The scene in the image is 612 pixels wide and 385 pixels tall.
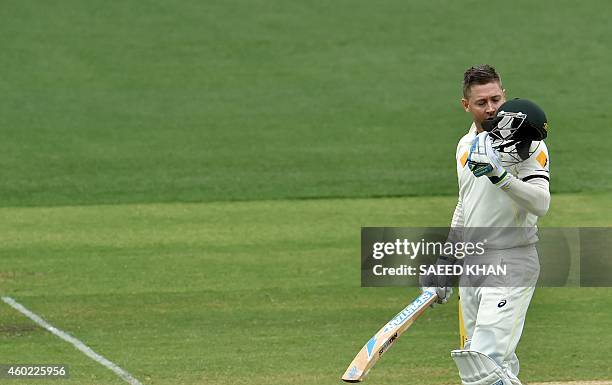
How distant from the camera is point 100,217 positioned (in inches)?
683

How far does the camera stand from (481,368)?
7402 millimetres

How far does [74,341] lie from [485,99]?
17.9 ft

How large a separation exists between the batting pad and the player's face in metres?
1.48

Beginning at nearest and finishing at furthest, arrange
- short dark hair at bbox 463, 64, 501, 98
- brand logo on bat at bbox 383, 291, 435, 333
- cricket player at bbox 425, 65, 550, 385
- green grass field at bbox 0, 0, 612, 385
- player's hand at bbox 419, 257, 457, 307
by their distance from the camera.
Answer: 1. cricket player at bbox 425, 65, 550, 385
2. short dark hair at bbox 463, 64, 501, 98
3. brand logo on bat at bbox 383, 291, 435, 333
4. player's hand at bbox 419, 257, 457, 307
5. green grass field at bbox 0, 0, 612, 385

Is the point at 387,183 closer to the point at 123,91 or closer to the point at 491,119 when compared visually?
the point at 123,91

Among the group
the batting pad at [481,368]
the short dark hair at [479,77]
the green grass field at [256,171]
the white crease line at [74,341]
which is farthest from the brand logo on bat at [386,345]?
the white crease line at [74,341]

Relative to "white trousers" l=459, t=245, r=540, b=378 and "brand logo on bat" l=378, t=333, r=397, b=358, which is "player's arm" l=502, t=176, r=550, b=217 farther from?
"brand logo on bat" l=378, t=333, r=397, b=358

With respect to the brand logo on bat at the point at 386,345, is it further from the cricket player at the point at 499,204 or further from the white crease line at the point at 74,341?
the white crease line at the point at 74,341

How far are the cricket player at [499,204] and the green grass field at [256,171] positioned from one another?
286 centimetres

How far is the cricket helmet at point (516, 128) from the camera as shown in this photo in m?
7.37

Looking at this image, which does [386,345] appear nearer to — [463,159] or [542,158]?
[463,159]

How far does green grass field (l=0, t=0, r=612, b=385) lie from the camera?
11750 millimetres

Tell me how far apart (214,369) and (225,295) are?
284cm

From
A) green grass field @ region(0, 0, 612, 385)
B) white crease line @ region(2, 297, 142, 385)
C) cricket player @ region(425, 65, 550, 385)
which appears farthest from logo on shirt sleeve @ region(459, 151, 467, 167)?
white crease line @ region(2, 297, 142, 385)
